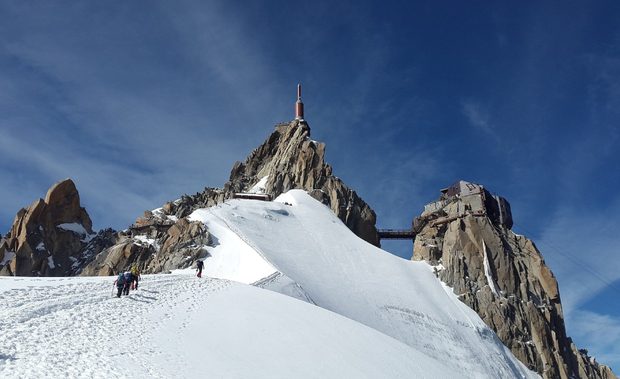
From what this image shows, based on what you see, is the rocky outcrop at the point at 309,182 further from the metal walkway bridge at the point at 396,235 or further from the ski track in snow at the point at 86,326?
the ski track in snow at the point at 86,326

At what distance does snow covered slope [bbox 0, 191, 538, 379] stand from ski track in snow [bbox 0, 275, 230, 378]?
48 millimetres

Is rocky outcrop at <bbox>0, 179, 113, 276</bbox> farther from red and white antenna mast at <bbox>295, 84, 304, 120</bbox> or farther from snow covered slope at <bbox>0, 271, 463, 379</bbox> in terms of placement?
snow covered slope at <bbox>0, 271, 463, 379</bbox>

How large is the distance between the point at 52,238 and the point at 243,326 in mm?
66292

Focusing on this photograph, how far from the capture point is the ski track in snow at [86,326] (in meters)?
14.2

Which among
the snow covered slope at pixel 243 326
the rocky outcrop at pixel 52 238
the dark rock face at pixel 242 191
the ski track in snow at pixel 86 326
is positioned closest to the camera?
the ski track in snow at pixel 86 326

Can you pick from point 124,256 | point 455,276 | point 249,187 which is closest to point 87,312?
point 124,256

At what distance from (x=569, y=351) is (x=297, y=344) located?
57.3 metres

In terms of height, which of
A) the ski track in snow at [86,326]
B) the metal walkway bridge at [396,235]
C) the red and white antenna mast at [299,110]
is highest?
the red and white antenna mast at [299,110]

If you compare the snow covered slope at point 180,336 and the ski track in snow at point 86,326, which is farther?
the snow covered slope at point 180,336

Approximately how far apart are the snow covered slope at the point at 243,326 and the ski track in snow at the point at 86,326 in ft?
0.16

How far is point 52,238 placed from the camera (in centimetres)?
7606

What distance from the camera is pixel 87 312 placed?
20.2 metres

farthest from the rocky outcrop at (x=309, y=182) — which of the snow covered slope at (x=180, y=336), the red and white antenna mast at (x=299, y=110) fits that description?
the snow covered slope at (x=180, y=336)

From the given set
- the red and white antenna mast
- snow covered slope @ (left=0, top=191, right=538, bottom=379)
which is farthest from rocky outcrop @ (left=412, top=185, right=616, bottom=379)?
the red and white antenna mast
